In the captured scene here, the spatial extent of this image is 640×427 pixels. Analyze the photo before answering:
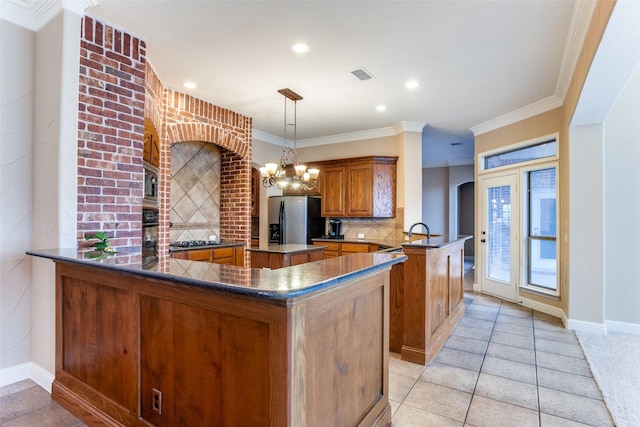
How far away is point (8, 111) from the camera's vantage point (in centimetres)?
244

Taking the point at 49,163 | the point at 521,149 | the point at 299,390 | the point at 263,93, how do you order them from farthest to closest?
1. the point at 521,149
2. the point at 263,93
3. the point at 49,163
4. the point at 299,390

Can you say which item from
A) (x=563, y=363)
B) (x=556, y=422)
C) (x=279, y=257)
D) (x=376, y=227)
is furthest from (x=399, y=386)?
(x=376, y=227)

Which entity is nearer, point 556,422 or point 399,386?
point 556,422

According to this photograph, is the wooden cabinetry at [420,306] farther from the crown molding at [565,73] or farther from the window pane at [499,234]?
the window pane at [499,234]

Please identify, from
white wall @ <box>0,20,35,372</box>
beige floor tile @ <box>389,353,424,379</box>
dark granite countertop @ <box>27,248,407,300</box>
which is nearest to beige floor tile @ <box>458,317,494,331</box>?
beige floor tile @ <box>389,353,424,379</box>

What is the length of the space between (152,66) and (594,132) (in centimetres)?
481

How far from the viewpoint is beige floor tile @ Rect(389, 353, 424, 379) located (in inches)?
105

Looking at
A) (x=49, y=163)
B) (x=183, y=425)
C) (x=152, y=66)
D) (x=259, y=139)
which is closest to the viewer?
(x=183, y=425)

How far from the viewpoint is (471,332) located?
3.65 m

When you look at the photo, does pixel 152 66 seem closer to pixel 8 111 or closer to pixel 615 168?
pixel 8 111

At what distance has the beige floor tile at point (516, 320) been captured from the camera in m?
3.93

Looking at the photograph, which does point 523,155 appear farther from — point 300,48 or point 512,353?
point 300,48

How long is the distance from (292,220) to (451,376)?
406 cm

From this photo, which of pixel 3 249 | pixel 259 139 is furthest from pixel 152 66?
pixel 259 139
